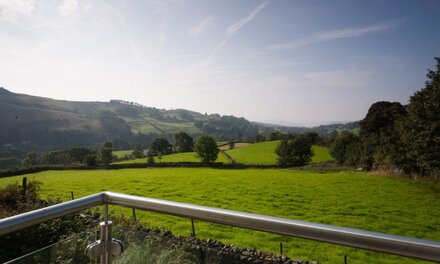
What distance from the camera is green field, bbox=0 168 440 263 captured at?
414 inches

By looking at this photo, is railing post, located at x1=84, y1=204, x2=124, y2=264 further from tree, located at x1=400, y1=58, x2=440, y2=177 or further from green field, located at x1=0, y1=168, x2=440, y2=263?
tree, located at x1=400, y1=58, x2=440, y2=177

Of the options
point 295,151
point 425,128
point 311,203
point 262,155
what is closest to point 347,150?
point 295,151

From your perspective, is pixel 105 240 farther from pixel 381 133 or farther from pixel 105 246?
pixel 381 133

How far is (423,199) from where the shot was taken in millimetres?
18062

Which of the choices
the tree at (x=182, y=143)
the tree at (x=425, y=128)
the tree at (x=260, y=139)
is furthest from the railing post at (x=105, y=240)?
the tree at (x=260, y=139)

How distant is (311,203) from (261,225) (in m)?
17.3

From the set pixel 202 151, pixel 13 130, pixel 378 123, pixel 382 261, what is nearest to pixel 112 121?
pixel 13 130

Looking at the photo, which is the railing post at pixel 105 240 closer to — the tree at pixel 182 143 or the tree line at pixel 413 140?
the tree line at pixel 413 140

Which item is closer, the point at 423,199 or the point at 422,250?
the point at 422,250

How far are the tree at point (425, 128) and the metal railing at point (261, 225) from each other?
23.3m

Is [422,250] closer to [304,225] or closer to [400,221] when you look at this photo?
[304,225]

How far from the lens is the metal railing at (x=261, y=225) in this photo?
96cm

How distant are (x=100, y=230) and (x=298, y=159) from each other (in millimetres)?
44030

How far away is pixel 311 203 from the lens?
1734 centimetres
